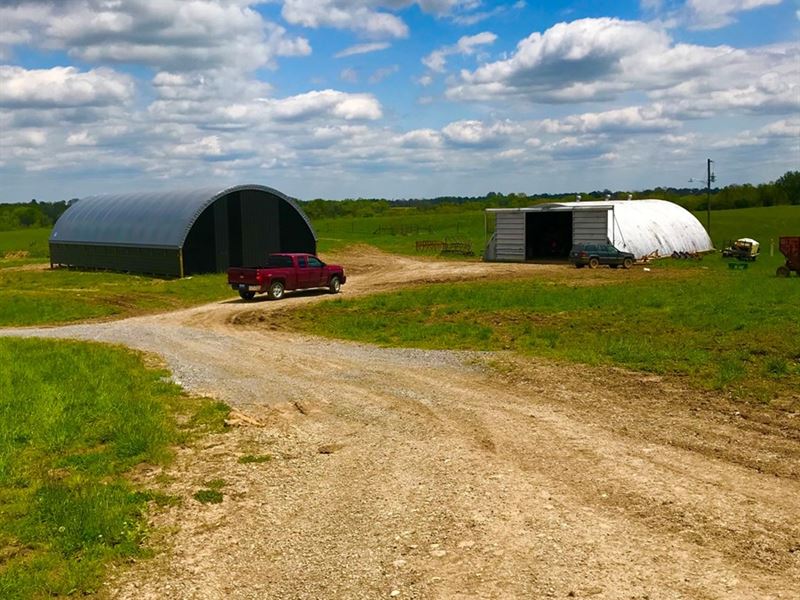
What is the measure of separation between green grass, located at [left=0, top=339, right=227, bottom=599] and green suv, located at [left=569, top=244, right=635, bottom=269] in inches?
1252

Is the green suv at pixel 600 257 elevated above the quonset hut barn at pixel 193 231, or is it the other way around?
the quonset hut barn at pixel 193 231

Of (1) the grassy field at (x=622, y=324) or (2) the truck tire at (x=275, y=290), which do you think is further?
(2) the truck tire at (x=275, y=290)

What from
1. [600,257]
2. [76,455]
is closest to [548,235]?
[600,257]

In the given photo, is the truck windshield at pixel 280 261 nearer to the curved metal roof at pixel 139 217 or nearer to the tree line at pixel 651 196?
the curved metal roof at pixel 139 217

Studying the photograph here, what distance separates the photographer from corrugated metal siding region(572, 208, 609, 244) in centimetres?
4706

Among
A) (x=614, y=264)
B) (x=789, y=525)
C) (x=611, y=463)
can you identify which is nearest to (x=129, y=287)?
(x=614, y=264)

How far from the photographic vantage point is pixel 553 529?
7.98 m

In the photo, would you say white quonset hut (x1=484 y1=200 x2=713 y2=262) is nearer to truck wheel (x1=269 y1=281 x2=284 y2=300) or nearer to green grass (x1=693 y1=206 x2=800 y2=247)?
green grass (x1=693 y1=206 x2=800 y2=247)

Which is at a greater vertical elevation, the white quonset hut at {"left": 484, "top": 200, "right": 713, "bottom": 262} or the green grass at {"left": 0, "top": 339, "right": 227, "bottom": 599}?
the white quonset hut at {"left": 484, "top": 200, "right": 713, "bottom": 262}

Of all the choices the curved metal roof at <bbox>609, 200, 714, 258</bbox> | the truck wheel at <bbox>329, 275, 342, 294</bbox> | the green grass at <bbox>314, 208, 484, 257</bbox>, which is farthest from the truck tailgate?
the green grass at <bbox>314, 208, 484, 257</bbox>

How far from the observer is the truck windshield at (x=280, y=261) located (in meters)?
33.0

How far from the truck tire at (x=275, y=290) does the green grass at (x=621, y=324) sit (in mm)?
3707

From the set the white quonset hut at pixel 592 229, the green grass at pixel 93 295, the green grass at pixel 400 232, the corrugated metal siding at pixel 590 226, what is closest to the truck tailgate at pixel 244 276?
the green grass at pixel 93 295

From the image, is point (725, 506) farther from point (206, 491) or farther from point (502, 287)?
point (502, 287)
